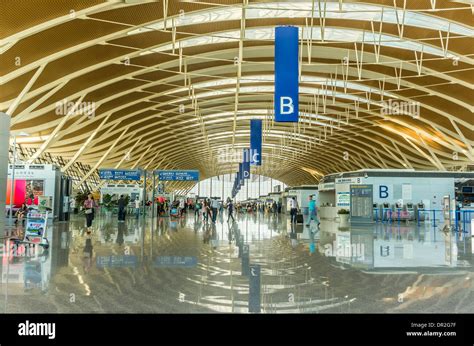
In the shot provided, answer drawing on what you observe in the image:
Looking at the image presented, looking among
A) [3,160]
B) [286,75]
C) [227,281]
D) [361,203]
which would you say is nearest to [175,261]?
[227,281]

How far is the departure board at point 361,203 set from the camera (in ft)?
99.4

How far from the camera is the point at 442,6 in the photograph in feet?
71.6

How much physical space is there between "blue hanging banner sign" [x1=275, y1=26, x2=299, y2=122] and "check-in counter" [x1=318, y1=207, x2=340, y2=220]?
20714mm

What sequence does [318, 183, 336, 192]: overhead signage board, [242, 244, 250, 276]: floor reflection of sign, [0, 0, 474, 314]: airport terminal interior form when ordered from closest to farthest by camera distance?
[0, 0, 474, 314]: airport terminal interior, [242, 244, 250, 276]: floor reflection of sign, [318, 183, 336, 192]: overhead signage board

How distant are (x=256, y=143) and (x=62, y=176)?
13.4 m

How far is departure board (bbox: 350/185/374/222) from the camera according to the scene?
30.3 meters

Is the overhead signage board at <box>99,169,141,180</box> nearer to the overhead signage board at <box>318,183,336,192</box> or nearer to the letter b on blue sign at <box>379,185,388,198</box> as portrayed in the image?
the overhead signage board at <box>318,183,336,192</box>

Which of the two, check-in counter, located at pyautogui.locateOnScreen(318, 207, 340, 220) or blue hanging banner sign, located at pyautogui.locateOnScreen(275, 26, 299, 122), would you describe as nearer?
blue hanging banner sign, located at pyautogui.locateOnScreen(275, 26, 299, 122)

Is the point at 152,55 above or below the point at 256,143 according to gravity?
above

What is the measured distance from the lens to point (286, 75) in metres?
17.1

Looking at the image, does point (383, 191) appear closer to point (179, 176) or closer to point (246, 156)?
point (246, 156)

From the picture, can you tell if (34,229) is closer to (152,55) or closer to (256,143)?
(152,55)

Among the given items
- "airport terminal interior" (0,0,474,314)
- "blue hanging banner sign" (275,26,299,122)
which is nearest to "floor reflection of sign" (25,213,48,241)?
"airport terminal interior" (0,0,474,314)
